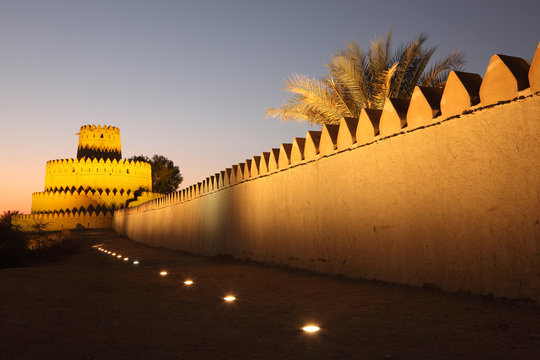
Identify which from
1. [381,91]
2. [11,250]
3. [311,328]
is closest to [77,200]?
[11,250]

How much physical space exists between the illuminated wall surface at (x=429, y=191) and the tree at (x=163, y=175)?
41029 mm

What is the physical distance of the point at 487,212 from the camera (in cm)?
347

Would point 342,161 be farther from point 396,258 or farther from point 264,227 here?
point 264,227

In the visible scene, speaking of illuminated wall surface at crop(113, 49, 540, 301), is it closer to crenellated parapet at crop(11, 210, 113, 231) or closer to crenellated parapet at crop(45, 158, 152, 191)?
crenellated parapet at crop(11, 210, 113, 231)

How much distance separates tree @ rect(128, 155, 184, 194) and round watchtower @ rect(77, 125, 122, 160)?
664 cm

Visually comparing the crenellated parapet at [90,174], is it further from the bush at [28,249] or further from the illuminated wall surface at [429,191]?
the illuminated wall surface at [429,191]

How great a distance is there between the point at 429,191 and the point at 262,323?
2.09 metres

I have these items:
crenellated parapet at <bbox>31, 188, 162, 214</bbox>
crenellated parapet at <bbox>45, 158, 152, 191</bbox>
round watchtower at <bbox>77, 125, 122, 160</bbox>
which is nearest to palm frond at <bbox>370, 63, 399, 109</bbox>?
crenellated parapet at <bbox>31, 188, 162, 214</bbox>

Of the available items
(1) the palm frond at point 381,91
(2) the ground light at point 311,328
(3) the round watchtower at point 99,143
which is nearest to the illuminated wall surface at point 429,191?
(2) the ground light at point 311,328

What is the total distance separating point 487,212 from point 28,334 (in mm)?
3389

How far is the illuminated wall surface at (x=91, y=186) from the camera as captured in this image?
31.9 m

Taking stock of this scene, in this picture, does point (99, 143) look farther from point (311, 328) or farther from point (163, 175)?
point (311, 328)

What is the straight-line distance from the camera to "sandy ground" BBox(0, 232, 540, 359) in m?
2.29

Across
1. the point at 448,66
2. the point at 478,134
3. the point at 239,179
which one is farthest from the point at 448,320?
the point at 448,66
